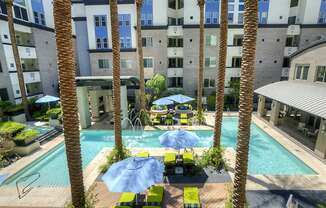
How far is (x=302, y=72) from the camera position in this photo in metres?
22.0

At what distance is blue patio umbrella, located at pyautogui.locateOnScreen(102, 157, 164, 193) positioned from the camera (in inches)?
322

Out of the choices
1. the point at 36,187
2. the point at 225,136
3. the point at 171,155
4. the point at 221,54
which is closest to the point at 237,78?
the point at 225,136

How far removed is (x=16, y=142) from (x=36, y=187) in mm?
6813

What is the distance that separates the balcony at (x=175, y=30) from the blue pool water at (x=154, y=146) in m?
17.7

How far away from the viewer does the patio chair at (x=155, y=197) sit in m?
9.79

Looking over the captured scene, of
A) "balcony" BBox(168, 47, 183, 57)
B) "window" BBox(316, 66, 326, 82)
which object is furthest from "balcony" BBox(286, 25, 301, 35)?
"balcony" BBox(168, 47, 183, 57)

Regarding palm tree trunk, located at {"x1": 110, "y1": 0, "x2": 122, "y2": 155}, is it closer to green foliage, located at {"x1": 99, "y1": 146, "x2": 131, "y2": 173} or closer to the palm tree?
green foliage, located at {"x1": 99, "y1": 146, "x2": 131, "y2": 173}

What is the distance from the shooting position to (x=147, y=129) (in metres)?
22.0

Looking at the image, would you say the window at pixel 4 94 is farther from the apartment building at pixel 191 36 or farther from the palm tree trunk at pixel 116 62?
the palm tree trunk at pixel 116 62

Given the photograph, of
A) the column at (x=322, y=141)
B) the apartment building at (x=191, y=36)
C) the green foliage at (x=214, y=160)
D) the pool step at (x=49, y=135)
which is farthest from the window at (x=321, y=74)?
the pool step at (x=49, y=135)

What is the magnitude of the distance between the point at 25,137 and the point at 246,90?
1877cm

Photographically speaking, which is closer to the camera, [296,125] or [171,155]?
[171,155]

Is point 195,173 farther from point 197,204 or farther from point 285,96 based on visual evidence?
point 285,96

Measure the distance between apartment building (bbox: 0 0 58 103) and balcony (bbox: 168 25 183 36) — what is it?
70.7ft
